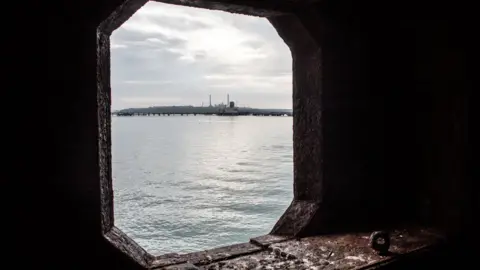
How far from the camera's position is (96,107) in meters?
1.95

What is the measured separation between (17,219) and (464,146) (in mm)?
2591

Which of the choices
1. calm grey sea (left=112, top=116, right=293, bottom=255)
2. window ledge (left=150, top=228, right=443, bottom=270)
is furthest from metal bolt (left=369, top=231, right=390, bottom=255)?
calm grey sea (left=112, top=116, right=293, bottom=255)

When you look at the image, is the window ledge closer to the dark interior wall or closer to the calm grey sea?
the dark interior wall

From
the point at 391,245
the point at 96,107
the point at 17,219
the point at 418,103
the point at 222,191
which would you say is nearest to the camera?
the point at 17,219

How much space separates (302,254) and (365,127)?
1.07m

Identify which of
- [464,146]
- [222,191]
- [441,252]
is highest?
[464,146]

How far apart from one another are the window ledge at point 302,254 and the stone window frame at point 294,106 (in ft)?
0.49

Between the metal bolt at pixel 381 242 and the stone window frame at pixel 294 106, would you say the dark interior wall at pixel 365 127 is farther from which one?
the metal bolt at pixel 381 242

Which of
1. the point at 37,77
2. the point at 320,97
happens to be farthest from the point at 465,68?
the point at 37,77

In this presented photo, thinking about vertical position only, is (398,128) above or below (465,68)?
below

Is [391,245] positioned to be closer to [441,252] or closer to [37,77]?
[441,252]

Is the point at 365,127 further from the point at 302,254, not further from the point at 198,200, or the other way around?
the point at 198,200

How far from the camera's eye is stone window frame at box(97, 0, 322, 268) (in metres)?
2.09

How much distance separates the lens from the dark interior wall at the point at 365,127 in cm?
183
